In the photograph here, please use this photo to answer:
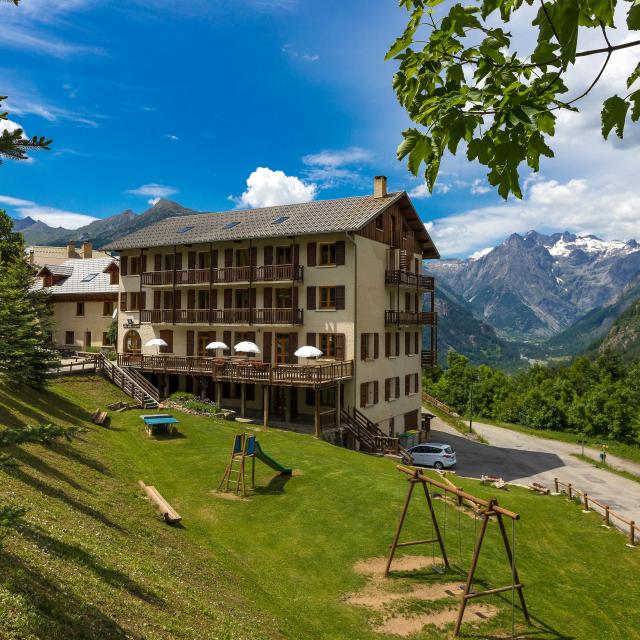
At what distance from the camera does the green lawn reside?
30.3ft

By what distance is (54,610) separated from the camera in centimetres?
796

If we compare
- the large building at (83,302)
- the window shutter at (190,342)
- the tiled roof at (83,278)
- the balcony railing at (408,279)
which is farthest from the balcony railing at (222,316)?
the tiled roof at (83,278)

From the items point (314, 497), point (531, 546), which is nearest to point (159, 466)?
point (314, 497)

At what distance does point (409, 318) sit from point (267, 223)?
1345 centimetres

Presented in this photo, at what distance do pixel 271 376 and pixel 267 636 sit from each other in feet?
72.6

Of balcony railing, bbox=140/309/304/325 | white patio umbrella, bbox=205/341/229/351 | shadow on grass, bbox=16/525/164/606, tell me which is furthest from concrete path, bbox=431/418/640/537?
shadow on grass, bbox=16/525/164/606

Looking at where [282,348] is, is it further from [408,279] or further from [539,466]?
[539,466]

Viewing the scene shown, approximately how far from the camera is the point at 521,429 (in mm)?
63062

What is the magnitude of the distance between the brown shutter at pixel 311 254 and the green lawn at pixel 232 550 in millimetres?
13725

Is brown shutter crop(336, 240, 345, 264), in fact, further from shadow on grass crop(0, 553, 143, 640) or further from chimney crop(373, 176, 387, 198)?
shadow on grass crop(0, 553, 143, 640)

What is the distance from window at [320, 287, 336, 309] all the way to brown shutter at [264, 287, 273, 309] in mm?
4149

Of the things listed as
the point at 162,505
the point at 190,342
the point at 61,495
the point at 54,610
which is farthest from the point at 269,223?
the point at 54,610

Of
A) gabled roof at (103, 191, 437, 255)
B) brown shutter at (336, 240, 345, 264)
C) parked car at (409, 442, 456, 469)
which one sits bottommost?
parked car at (409, 442, 456, 469)

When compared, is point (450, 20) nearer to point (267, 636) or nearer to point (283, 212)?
point (267, 636)
